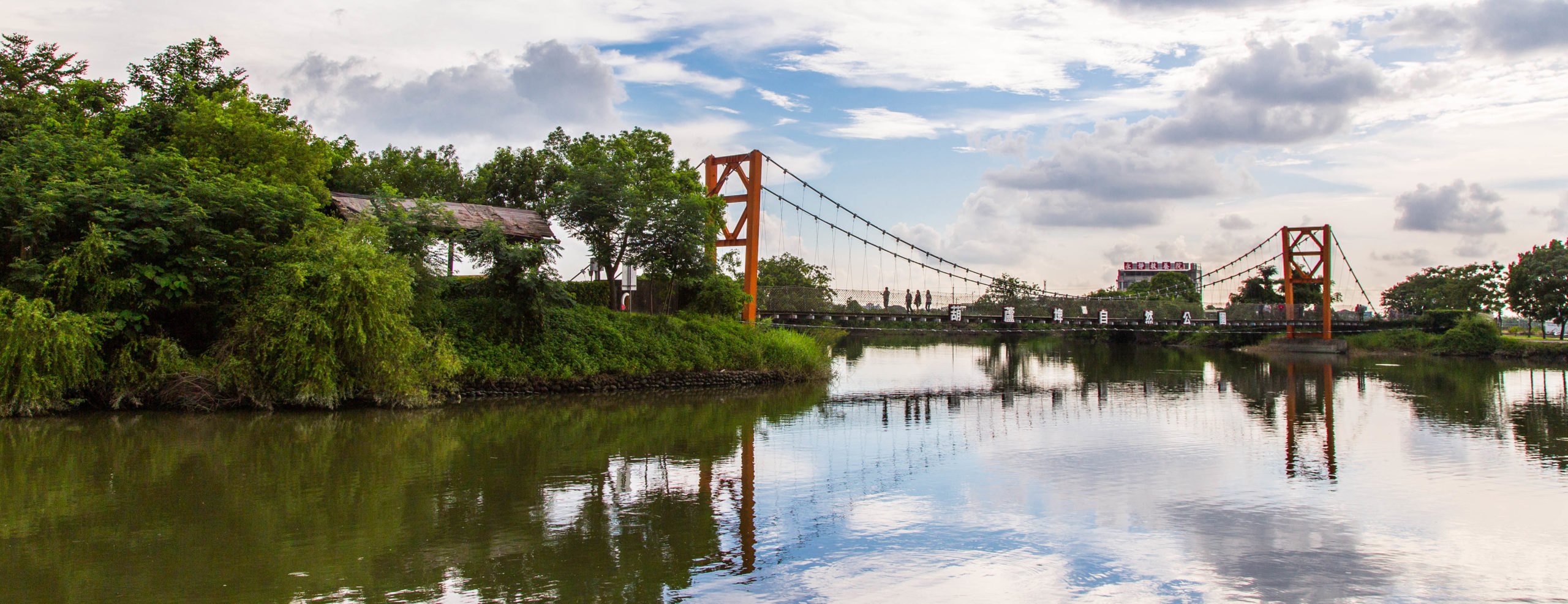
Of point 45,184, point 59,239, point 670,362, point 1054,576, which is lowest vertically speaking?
point 1054,576

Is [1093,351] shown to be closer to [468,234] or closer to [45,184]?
[468,234]

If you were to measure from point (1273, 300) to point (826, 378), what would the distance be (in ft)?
173

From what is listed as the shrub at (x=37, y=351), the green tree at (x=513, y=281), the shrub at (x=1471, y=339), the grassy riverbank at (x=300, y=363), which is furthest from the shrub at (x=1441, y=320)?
the shrub at (x=37, y=351)

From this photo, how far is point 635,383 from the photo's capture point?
28391 millimetres

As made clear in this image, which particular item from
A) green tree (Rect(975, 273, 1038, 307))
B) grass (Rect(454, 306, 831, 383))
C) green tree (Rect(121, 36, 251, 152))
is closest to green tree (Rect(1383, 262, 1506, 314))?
green tree (Rect(975, 273, 1038, 307))

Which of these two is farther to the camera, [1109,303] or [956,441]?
[1109,303]

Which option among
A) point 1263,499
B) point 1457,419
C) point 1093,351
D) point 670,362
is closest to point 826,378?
point 670,362

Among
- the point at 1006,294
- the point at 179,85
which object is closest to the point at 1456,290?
the point at 1006,294

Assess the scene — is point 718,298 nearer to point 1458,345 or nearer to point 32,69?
point 32,69

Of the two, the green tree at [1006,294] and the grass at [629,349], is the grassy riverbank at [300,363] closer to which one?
the grass at [629,349]

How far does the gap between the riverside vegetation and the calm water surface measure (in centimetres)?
143

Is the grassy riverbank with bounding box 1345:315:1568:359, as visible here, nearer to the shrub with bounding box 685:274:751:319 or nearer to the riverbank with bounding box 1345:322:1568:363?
→ the riverbank with bounding box 1345:322:1568:363

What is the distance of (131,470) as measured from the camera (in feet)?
45.9

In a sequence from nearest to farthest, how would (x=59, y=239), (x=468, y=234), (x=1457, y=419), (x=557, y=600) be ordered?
(x=557, y=600)
(x=59, y=239)
(x=1457, y=419)
(x=468, y=234)
